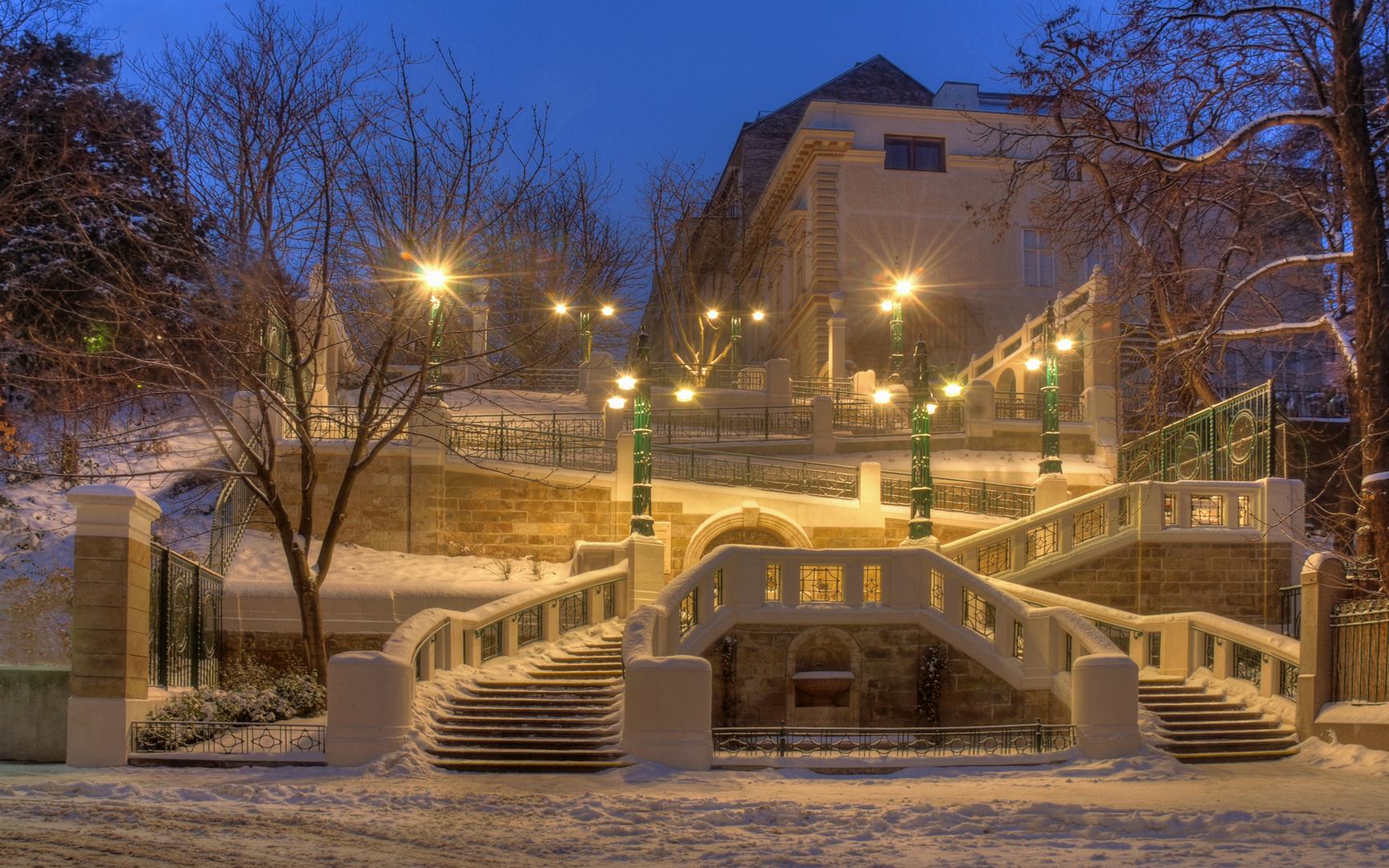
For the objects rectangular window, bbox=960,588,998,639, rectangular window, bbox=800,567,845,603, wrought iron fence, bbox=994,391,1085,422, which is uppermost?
wrought iron fence, bbox=994,391,1085,422

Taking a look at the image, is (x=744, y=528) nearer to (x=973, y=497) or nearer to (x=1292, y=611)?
(x=973, y=497)

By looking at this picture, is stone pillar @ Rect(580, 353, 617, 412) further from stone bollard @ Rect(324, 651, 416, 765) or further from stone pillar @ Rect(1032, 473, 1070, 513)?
stone bollard @ Rect(324, 651, 416, 765)

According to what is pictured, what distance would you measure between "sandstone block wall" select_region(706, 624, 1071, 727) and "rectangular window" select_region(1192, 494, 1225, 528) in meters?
5.62

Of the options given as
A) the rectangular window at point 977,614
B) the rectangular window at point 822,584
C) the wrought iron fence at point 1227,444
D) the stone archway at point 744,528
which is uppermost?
the wrought iron fence at point 1227,444

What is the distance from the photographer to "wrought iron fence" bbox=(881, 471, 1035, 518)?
2166cm

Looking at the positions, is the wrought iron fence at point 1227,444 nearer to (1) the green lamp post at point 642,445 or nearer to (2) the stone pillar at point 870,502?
(2) the stone pillar at point 870,502

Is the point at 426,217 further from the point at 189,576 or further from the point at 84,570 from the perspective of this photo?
the point at 84,570

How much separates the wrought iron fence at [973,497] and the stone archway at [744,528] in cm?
199

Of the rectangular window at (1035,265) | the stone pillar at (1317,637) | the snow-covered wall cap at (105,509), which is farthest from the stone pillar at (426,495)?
the rectangular window at (1035,265)

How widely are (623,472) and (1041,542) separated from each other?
25.3 ft

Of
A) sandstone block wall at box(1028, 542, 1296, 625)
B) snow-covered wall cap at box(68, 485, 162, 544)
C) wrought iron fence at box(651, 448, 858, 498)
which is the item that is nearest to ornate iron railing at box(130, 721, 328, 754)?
snow-covered wall cap at box(68, 485, 162, 544)

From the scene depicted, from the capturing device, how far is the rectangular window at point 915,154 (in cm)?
4050

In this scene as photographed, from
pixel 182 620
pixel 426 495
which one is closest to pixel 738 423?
pixel 426 495

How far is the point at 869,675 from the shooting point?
15531 mm
